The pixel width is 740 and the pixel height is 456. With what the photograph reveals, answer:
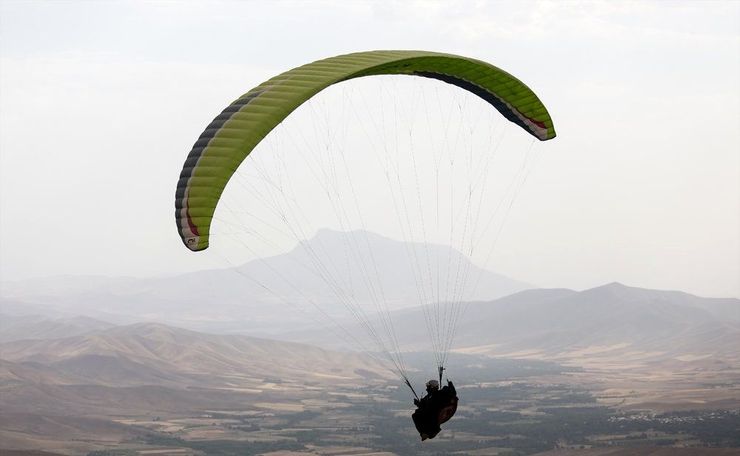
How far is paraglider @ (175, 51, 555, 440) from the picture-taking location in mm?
23281

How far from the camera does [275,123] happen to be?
81.1 ft

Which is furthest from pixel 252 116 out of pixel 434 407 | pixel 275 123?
pixel 434 407

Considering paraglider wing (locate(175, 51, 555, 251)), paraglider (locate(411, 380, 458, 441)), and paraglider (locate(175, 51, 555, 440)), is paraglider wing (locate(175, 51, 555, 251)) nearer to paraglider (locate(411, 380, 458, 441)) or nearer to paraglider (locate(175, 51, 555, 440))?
paraglider (locate(175, 51, 555, 440))

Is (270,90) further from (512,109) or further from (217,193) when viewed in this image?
(512,109)

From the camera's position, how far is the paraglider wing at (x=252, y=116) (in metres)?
23.3

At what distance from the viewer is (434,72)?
31094 millimetres

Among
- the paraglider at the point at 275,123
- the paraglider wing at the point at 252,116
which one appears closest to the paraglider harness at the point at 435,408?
the paraglider at the point at 275,123

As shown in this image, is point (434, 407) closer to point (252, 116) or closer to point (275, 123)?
point (275, 123)

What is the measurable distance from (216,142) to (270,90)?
2.45 m

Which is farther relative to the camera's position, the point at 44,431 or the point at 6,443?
the point at 44,431

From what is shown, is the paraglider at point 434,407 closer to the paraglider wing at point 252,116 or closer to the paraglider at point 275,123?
the paraglider at point 275,123

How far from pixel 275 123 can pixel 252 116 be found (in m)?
0.68

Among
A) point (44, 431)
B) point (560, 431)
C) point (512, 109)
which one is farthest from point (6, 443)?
point (512, 109)

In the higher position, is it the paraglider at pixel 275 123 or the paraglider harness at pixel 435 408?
the paraglider at pixel 275 123
